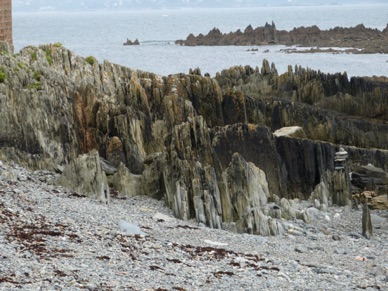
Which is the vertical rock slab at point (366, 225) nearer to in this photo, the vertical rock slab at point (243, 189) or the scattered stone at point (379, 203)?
the vertical rock slab at point (243, 189)

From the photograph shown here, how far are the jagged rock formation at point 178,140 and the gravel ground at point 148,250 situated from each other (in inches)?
42.4

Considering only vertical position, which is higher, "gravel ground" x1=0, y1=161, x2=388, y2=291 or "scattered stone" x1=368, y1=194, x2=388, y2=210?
"gravel ground" x1=0, y1=161, x2=388, y2=291

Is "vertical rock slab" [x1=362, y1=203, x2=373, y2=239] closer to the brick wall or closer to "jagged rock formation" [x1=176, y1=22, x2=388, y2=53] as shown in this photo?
the brick wall

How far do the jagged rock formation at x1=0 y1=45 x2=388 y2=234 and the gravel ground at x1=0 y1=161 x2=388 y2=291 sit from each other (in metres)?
1.08

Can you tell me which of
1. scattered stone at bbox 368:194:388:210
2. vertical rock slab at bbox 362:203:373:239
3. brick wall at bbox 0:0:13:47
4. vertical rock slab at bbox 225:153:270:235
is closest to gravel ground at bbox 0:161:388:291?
vertical rock slab at bbox 362:203:373:239

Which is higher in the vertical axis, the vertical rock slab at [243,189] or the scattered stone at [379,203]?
the vertical rock slab at [243,189]

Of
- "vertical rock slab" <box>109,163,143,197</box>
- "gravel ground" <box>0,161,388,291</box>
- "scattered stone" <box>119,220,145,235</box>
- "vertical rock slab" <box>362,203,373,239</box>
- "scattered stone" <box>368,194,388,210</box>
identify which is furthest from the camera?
"scattered stone" <box>368,194,388,210</box>

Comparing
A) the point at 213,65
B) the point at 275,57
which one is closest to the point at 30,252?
the point at 213,65

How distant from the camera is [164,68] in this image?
279ft

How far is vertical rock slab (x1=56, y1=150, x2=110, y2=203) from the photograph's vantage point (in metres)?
23.8

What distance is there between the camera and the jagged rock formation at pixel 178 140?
79.9 feet

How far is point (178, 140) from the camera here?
25938 millimetres

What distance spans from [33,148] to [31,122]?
0.89 metres

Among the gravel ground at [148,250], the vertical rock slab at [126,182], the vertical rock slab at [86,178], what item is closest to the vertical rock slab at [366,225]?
the gravel ground at [148,250]
